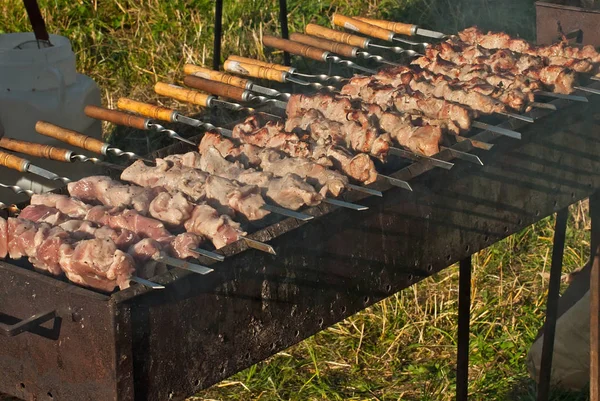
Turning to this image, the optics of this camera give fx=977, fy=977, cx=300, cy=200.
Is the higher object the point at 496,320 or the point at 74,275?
the point at 74,275

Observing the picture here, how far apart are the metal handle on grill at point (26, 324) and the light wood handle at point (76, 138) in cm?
126

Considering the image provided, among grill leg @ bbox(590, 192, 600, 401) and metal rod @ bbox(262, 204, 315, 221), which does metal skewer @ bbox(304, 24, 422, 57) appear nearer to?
grill leg @ bbox(590, 192, 600, 401)

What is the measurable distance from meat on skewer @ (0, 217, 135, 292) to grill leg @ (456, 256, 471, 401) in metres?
1.69

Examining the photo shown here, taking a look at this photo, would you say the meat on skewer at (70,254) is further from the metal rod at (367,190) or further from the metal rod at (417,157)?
the metal rod at (417,157)

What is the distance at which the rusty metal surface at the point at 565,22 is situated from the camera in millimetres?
5055

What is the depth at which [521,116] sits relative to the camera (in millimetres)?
3604

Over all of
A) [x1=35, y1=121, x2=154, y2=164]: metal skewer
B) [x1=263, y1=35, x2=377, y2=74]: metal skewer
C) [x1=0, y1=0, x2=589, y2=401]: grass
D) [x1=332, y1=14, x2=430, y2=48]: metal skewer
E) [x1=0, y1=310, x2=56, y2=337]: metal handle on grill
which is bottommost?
[x1=0, y1=0, x2=589, y2=401]: grass

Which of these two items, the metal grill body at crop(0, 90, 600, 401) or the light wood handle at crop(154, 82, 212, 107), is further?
the light wood handle at crop(154, 82, 212, 107)

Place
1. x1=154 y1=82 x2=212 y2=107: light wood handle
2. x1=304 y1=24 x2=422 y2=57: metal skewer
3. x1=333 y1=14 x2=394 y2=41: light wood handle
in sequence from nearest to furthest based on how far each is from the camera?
x1=154 y1=82 x2=212 y2=107: light wood handle → x1=304 y1=24 x2=422 y2=57: metal skewer → x1=333 y1=14 x2=394 y2=41: light wood handle

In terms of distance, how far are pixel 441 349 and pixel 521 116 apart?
7.45 ft

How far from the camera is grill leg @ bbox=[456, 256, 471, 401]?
4039 mm

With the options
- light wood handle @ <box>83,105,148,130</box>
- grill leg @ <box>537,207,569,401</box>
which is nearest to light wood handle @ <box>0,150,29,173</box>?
light wood handle @ <box>83,105,148,130</box>

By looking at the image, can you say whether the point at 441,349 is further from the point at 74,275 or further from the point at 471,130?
the point at 74,275

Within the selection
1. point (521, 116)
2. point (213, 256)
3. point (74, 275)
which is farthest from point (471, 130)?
point (74, 275)
